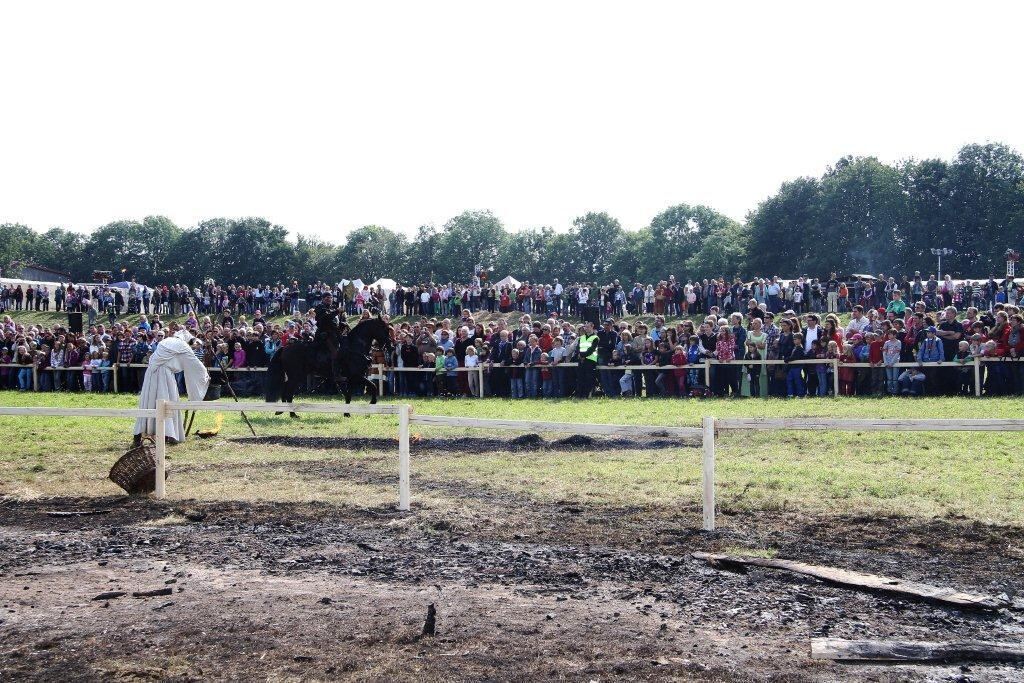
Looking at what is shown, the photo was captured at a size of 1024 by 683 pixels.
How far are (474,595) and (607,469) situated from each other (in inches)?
256

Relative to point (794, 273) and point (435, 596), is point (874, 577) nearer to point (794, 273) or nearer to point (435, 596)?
point (435, 596)

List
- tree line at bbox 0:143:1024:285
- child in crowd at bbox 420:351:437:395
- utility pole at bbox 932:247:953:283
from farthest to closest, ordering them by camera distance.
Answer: tree line at bbox 0:143:1024:285 < utility pole at bbox 932:247:953:283 < child in crowd at bbox 420:351:437:395

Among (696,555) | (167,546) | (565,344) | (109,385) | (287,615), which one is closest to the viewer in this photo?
(287,615)

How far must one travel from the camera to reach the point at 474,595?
7590 mm

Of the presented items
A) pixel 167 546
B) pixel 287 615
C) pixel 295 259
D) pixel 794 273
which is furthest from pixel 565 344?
pixel 295 259

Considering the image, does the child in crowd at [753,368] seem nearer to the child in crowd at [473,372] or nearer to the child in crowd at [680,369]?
the child in crowd at [680,369]

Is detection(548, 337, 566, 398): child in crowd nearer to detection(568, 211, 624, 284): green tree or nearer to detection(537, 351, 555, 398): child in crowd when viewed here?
detection(537, 351, 555, 398): child in crowd

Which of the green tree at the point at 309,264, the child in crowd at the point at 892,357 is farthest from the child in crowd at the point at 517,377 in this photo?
the green tree at the point at 309,264

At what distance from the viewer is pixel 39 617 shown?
283 inches

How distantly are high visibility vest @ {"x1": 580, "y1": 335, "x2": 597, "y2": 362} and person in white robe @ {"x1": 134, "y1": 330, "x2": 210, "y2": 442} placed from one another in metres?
13.3

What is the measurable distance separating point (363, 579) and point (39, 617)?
7.69 ft

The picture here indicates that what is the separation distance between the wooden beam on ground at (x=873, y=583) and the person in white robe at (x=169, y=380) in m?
10.1

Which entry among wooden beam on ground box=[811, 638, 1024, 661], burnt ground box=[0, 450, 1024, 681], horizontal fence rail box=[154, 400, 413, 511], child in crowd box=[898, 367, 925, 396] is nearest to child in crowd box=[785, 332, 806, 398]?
child in crowd box=[898, 367, 925, 396]

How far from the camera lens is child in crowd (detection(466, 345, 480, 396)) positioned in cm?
2881
